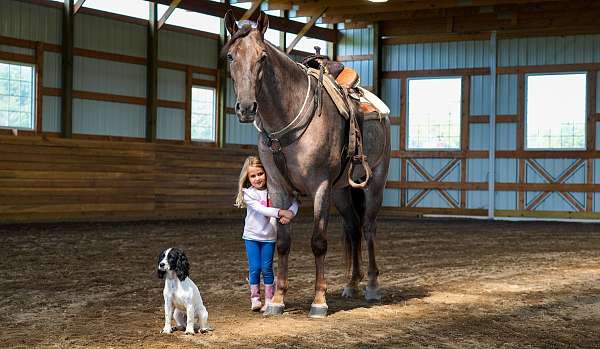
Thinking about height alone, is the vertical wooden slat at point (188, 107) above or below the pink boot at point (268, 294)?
above

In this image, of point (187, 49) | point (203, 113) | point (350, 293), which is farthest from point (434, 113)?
point (350, 293)

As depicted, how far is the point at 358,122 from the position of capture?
6.28 meters

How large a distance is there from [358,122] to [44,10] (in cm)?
1233

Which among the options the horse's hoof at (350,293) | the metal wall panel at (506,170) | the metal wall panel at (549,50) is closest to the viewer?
the horse's hoof at (350,293)

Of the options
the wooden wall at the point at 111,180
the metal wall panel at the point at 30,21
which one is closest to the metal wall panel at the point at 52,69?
the metal wall panel at the point at 30,21

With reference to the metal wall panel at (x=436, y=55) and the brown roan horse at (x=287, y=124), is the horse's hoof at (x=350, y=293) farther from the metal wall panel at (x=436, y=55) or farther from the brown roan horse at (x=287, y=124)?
the metal wall panel at (x=436, y=55)

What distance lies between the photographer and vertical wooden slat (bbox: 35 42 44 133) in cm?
1638

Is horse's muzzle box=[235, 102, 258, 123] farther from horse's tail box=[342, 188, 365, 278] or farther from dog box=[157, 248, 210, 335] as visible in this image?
horse's tail box=[342, 188, 365, 278]

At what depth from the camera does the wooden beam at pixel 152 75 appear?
18781mm

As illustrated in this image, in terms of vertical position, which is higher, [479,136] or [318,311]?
[479,136]

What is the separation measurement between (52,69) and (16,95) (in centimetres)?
106

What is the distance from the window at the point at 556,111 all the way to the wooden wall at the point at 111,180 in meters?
8.27

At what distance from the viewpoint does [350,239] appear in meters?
6.54

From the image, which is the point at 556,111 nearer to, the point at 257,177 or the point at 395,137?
the point at 395,137
